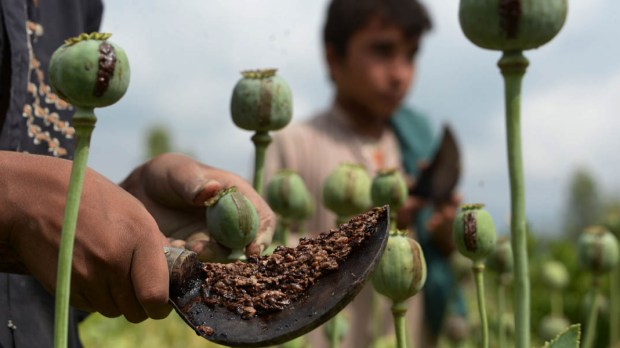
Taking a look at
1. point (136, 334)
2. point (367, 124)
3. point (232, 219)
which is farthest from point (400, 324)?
point (136, 334)

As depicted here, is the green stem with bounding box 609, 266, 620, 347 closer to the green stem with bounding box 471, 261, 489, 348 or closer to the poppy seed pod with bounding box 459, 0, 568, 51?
the green stem with bounding box 471, 261, 489, 348

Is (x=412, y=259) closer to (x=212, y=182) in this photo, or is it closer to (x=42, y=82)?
(x=212, y=182)

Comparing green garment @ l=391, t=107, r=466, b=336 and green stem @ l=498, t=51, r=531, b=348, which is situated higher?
green stem @ l=498, t=51, r=531, b=348

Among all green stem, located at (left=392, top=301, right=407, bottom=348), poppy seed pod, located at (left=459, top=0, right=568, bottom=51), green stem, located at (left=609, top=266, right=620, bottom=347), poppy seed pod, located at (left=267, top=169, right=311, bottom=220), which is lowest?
green stem, located at (left=609, top=266, right=620, bottom=347)

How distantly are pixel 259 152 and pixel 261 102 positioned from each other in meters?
0.04

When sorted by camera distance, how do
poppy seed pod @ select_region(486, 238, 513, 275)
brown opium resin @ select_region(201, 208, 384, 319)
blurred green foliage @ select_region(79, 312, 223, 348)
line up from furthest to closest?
1. blurred green foliage @ select_region(79, 312, 223, 348)
2. poppy seed pod @ select_region(486, 238, 513, 275)
3. brown opium resin @ select_region(201, 208, 384, 319)

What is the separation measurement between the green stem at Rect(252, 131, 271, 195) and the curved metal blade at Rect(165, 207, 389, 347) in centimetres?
16

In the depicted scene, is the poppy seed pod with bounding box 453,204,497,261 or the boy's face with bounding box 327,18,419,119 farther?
the boy's face with bounding box 327,18,419,119

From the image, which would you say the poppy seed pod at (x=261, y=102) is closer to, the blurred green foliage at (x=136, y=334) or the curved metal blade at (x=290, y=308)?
the curved metal blade at (x=290, y=308)

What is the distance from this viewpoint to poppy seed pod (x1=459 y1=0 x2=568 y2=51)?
17.6 inches

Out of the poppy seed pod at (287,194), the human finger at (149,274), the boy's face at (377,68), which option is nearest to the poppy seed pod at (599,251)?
the poppy seed pod at (287,194)

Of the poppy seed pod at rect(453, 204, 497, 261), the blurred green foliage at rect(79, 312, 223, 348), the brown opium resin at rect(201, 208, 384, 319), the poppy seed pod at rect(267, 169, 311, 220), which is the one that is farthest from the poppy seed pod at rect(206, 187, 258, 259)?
the blurred green foliage at rect(79, 312, 223, 348)

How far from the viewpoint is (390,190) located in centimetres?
83

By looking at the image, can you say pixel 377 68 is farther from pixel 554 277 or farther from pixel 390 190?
pixel 390 190
